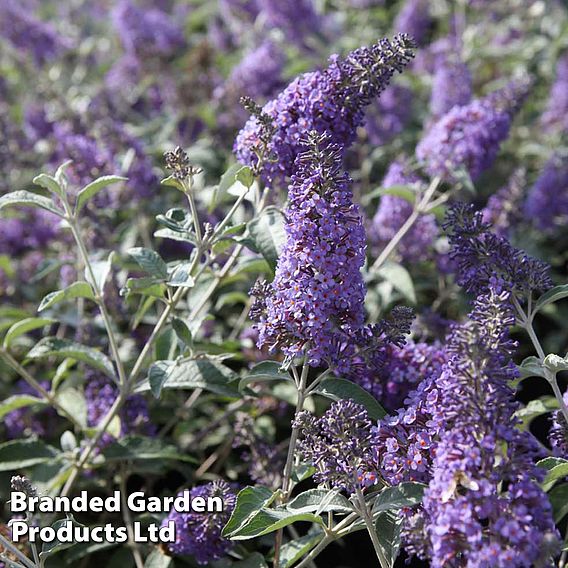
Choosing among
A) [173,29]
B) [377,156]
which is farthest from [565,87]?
[173,29]

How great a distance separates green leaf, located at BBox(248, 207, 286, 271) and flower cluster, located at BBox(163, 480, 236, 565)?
85cm

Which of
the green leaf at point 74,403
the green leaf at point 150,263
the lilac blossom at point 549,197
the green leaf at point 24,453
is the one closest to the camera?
the green leaf at point 150,263

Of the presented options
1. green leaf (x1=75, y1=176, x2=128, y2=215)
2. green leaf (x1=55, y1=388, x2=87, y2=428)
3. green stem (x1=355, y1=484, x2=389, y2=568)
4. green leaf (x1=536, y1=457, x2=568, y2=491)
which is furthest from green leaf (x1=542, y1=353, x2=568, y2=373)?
green leaf (x1=55, y1=388, x2=87, y2=428)

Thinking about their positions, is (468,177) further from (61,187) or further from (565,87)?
(565,87)

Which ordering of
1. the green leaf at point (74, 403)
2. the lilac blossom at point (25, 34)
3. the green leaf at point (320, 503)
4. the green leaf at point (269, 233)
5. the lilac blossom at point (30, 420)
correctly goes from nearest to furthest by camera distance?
the green leaf at point (320, 503), the green leaf at point (269, 233), the green leaf at point (74, 403), the lilac blossom at point (30, 420), the lilac blossom at point (25, 34)

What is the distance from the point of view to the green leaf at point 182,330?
10.00ft

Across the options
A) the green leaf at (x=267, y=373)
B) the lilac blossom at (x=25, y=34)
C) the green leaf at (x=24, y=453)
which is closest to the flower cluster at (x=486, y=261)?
the green leaf at (x=267, y=373)

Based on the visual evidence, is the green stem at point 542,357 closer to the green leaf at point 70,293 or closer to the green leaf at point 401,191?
the green leaf at point 401,191

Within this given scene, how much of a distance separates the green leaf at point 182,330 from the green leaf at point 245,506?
2.30ft

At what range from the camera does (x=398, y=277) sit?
4.20m

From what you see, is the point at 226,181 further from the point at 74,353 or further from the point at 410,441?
the point at 410,441

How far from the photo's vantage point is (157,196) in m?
5.19

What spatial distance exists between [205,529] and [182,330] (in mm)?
744

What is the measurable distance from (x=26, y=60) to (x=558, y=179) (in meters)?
4.60
